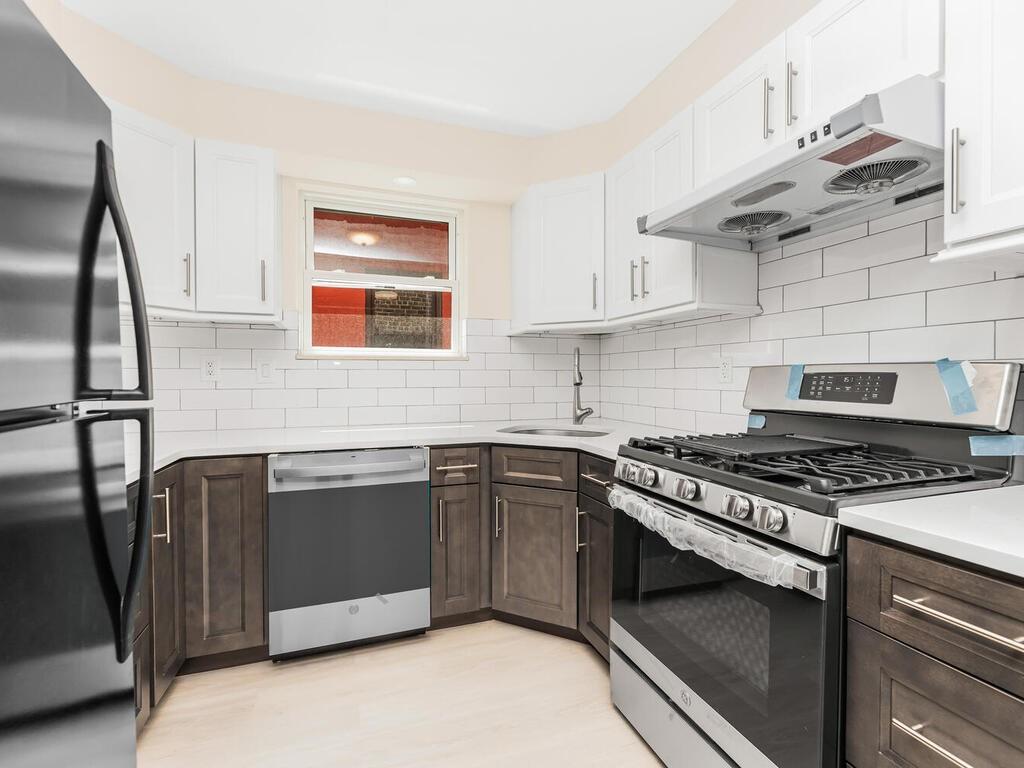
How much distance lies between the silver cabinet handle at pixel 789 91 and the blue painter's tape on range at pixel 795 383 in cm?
80

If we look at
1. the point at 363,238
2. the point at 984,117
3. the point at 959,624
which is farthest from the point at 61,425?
the point at 363,238

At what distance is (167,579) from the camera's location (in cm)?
187

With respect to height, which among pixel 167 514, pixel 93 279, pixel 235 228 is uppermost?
pixel 235 228

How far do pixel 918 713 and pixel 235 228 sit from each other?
2759mm

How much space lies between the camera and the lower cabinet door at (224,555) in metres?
2.03

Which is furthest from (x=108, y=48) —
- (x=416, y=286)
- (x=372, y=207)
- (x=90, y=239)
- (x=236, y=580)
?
(x=236, y=580)

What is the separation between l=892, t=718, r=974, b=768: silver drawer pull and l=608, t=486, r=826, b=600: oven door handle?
237 millimetres

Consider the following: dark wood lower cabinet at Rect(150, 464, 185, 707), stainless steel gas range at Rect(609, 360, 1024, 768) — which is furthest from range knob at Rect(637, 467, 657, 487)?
dark wood lower cabinet at Rect(150, 464, 185, 707)

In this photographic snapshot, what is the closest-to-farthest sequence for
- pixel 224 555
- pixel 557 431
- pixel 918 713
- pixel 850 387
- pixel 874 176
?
pixel 918 713 → pixel 874 176 → pixel 850 387 → pixel 224 555 → pixel 557 431

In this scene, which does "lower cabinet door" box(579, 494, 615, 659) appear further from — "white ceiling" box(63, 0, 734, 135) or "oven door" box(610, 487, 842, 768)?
"white ceiling" box(63, 0, 734, 135)

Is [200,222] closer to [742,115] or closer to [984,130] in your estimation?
A: [742,115]

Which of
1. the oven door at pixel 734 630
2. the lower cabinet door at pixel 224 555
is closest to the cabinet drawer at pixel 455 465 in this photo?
the lower cabinet door at pixel 224 555

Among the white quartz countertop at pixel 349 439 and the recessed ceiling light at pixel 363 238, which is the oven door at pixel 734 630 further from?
the recessed ceiling light at pixel 363 238

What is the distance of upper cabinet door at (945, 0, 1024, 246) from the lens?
1036mm
